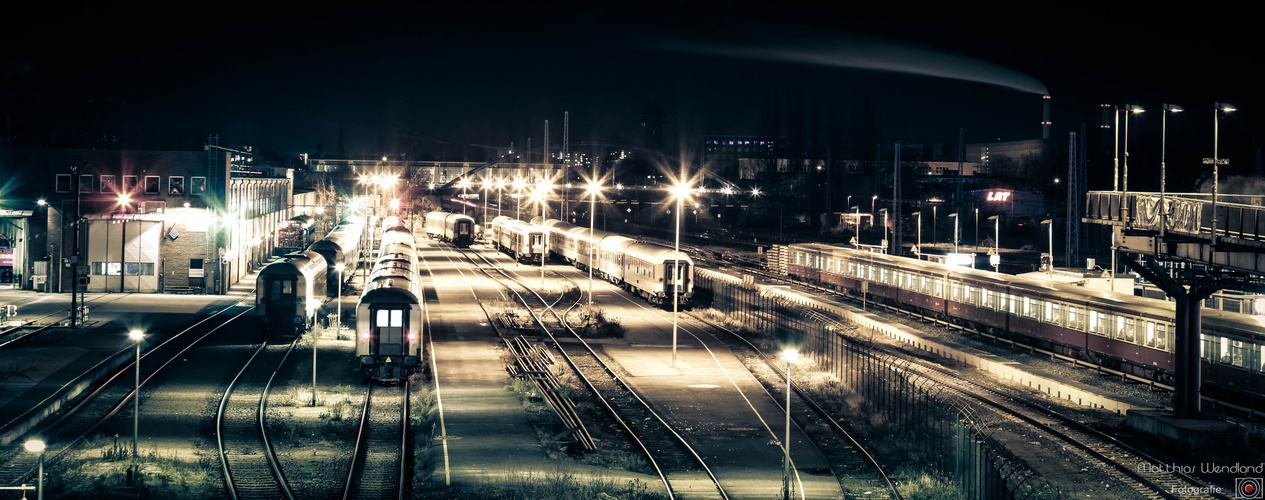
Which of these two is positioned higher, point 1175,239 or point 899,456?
point 1175,239

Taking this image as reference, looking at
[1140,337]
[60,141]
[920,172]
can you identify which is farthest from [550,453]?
[920,172]

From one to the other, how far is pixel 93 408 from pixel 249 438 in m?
5.54

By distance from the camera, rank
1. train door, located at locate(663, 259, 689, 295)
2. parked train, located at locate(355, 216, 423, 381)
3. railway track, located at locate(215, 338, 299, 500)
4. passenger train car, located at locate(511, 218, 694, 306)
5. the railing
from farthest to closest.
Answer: passenger train car, located at locate(511, 218, 694, 306), train door, located at locate(663, 259, 689, 295), parked train, located at locate(355, 216, 423, 381), the railing, railway track, located at locate(215, 338, 299, 500)

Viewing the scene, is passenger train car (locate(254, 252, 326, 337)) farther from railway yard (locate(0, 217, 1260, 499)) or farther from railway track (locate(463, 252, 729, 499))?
railway track (locate(463, 252, 729, 499))

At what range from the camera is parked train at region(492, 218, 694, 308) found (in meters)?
43.8

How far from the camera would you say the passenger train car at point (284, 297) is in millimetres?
33812

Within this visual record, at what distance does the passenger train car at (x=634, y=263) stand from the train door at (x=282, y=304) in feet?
36.4

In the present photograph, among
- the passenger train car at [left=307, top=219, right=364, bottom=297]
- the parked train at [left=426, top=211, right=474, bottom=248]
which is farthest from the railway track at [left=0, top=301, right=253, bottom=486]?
the parked train at [left=426, top=211, right=474, bottom=248]

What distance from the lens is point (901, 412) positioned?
23.2 meters

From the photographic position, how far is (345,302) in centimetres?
4672

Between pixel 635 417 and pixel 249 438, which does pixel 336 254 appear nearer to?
pixel 249 438

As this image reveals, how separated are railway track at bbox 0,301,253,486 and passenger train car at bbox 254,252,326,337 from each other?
7.91 ft

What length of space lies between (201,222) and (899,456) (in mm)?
38988

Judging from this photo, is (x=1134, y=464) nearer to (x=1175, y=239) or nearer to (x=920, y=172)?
(x=1175, y=239)
